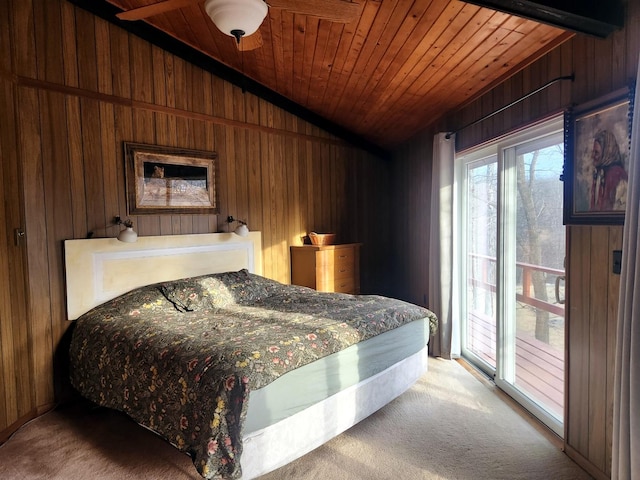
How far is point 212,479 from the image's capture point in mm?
1642

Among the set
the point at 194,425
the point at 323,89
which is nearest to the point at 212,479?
the point at 194,425

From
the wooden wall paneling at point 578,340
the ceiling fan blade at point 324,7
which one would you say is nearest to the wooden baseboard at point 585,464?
the wooden wall paneling at point 578,340

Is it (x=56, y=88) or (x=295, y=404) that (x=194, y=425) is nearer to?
(x=295, y=404)

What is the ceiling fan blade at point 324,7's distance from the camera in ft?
5.45

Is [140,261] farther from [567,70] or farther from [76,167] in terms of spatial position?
[567,70]

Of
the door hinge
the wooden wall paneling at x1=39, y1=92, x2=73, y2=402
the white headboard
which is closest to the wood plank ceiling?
the wooden wall paneling at x1=39, y1=92, x2=73, y2=402

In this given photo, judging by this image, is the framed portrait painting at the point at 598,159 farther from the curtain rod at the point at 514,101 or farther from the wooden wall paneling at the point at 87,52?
the wooden wall paneling at the point at 87,52

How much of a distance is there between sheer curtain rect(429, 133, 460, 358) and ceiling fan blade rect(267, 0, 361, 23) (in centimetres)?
197

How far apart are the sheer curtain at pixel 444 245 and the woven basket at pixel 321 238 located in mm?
1160

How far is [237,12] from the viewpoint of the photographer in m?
1.58

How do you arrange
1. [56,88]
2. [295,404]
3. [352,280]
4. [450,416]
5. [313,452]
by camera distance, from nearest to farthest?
[295,404]
[313,452]
[450,416]
[56,88]
[352,280]

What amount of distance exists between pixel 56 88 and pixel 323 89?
2.16 meters

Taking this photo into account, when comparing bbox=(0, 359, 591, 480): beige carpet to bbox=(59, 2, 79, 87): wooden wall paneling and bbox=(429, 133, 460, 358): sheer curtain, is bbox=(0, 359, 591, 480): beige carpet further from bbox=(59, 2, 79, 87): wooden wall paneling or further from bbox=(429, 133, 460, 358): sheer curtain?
bbox=(59, 2, 79, 87): wooden wall paneling

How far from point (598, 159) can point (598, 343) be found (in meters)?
0.95
